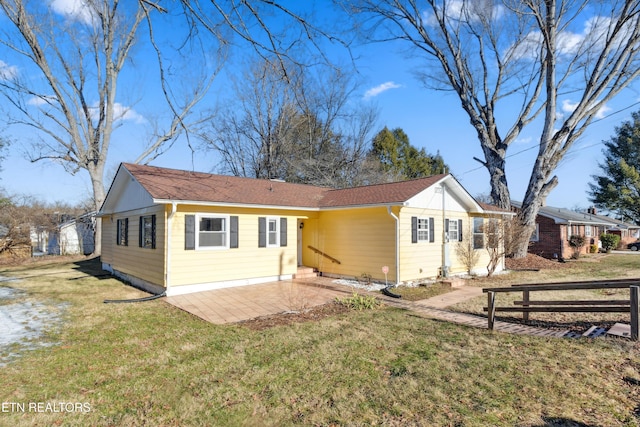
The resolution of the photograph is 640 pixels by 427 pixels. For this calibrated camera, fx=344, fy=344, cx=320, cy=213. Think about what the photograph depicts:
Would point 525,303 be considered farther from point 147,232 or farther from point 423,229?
point 147,232

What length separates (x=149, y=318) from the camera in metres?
7.56

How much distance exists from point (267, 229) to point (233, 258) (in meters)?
1.62

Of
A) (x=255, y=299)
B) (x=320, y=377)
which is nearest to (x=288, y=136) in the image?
(x=255, y=299)

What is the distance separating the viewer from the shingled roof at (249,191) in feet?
34.3

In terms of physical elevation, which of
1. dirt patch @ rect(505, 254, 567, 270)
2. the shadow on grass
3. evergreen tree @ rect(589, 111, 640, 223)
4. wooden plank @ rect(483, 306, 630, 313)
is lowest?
dirt patch @ rect(505, 254, 567, 270)

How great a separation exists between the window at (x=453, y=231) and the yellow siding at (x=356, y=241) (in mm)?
3684

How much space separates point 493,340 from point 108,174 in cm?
3822

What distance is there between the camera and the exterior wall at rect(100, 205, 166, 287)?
10.2 meters

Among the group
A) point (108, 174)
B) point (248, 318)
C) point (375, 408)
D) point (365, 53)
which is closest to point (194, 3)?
point (365, 53)

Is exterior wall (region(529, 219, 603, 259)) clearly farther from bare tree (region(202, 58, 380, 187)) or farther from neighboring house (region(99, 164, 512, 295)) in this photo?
bare tree (region(202, 58, 380, 187))

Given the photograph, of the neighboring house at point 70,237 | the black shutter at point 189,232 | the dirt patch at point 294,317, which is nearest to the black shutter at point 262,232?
the black shutter at point 189,232

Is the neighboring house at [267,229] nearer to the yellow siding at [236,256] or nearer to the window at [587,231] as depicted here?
the yellow siding at [236,256]

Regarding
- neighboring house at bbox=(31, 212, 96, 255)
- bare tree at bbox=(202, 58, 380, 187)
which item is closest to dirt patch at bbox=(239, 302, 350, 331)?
bare tree at bbox=(202, 58, 380, 187)

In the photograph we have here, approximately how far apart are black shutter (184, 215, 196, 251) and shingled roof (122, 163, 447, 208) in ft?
2.08
